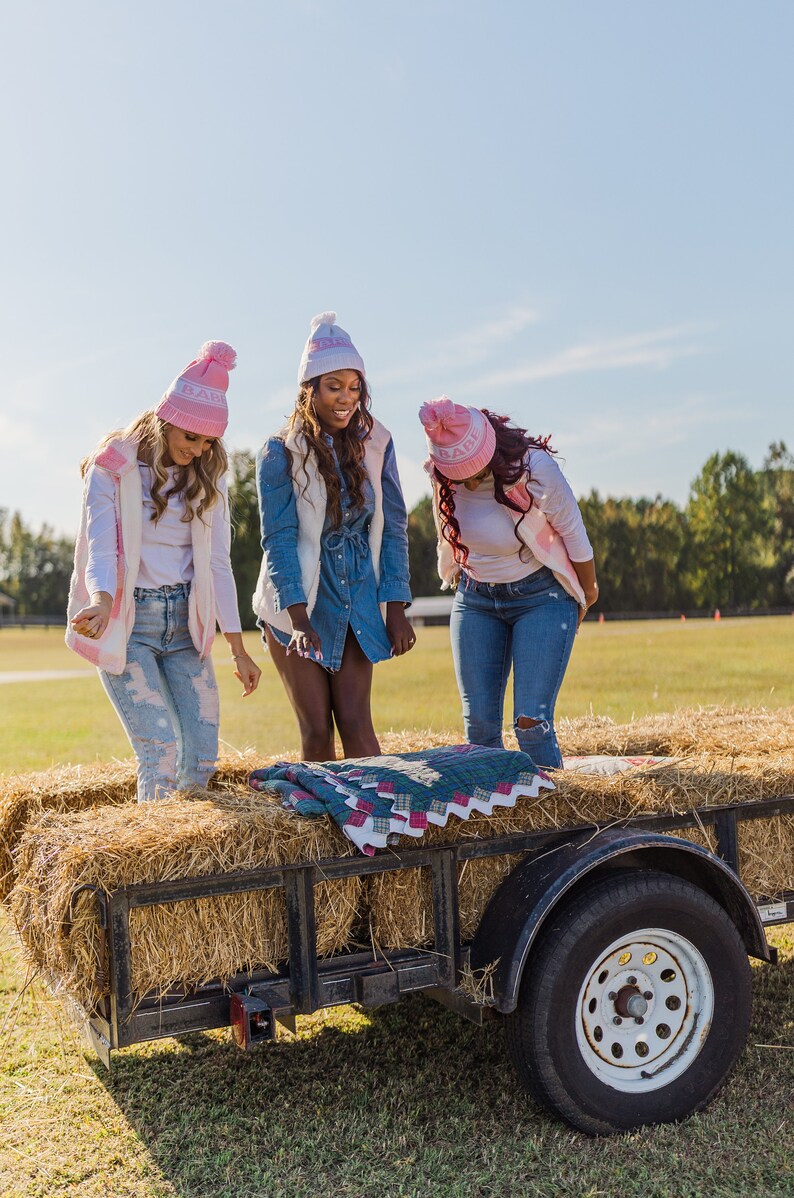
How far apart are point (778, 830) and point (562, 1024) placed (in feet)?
4.08

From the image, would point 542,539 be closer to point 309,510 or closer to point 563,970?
point 309,510

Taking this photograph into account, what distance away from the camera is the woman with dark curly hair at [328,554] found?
14.2ft

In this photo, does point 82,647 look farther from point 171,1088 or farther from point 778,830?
point 778,830

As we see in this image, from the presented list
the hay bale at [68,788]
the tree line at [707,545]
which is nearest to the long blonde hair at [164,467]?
the hay bale at [68,788]

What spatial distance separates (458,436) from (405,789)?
1.60 m

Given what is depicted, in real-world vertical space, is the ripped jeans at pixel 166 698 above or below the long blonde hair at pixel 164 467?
below

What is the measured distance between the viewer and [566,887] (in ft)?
10.9

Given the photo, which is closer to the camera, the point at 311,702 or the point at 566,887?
the point at 566,887

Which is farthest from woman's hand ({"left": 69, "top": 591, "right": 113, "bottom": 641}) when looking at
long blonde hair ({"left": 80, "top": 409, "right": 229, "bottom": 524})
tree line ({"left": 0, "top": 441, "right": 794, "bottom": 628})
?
tree line ({"left": 0, "top": 441, "right": 794, "bottom": 628})

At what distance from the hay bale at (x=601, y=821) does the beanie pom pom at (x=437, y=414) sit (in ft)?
4.75

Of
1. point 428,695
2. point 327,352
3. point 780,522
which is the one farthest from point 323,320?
point 780,522

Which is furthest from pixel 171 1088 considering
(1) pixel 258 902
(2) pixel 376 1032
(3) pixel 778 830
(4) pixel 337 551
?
(3) pixel 778 830

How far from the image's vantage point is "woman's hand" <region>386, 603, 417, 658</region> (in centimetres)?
449

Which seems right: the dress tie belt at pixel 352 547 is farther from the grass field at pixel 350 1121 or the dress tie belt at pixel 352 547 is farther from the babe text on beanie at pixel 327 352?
the grass field at pixel 350 1121
